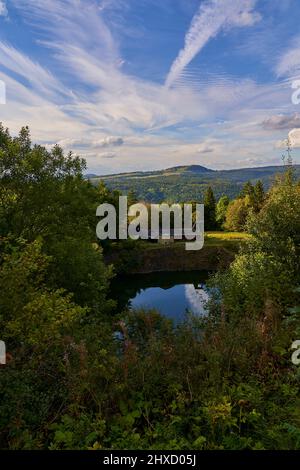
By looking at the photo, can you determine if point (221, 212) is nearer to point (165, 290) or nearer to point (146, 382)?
point (165, 290)

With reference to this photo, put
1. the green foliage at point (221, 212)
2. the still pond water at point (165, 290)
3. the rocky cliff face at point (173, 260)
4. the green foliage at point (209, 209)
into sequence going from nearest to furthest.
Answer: the still pond water at point (165, 290) < the rocky cliff face at point (173, 260) < the green foliage at point (209, 209) < the green foliage at point (221, 212)

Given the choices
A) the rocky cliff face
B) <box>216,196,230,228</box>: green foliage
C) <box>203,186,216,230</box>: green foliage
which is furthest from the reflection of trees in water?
<box>216,196,230,228</box>: green foliage

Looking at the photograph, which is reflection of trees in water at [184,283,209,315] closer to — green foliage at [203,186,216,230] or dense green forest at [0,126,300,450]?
dense green forest at [0,126,300,450]

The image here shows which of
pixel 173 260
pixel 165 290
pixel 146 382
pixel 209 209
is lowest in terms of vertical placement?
pixel 165 290

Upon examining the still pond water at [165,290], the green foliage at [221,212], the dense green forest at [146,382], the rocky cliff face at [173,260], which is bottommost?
the still pond water at [165,290]

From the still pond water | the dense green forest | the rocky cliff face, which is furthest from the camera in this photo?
the rocky cliff face

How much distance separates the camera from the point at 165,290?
38.5 meters

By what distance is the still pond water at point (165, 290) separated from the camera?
31934 mm

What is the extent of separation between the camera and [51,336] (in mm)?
6398

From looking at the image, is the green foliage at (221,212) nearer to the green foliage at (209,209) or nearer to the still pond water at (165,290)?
the green foliage at (209,209)

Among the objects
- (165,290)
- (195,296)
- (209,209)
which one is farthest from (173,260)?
(209,209)

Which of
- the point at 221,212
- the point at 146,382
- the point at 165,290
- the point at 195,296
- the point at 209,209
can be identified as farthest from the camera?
the point at 221,212

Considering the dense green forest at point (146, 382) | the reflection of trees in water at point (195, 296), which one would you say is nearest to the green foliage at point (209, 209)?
the reflection of trees in water at point (195, 296)

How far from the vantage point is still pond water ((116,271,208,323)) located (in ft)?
105
